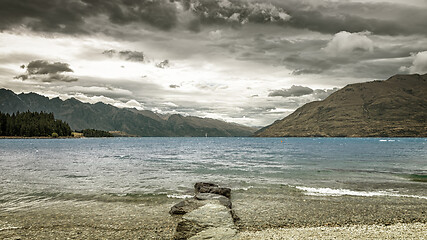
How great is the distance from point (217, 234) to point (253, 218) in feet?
17.4

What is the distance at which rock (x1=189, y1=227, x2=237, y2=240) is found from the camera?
14.2 meters

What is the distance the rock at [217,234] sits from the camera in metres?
14.2

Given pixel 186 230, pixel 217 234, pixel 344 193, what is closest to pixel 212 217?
pixel 217 234

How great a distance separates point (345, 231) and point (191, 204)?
1060cm

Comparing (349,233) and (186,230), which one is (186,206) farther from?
(349,233)

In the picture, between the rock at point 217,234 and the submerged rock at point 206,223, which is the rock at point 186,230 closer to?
the submerged rock at point 206,223

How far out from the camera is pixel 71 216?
19.7m

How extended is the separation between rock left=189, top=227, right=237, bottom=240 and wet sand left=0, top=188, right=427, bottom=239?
46.0 inches

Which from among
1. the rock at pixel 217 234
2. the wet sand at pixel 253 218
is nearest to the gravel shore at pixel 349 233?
the wet sand at pixel 253 218

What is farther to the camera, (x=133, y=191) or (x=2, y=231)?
(x=133, y=191)

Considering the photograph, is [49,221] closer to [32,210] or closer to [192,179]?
[32,210]

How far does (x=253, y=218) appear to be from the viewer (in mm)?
18922

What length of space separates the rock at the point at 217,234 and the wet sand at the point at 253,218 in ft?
3.84

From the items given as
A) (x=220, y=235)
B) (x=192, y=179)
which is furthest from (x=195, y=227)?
(x=192, y=179)
